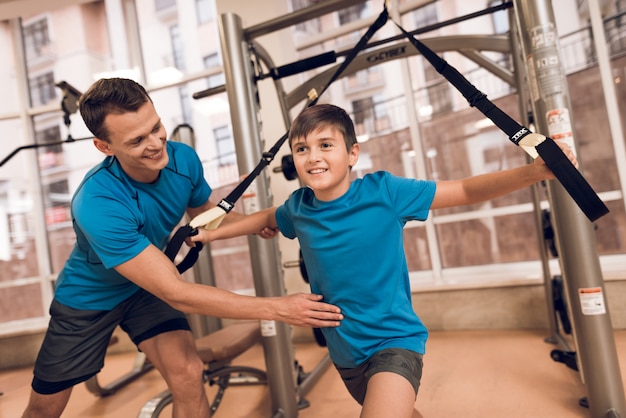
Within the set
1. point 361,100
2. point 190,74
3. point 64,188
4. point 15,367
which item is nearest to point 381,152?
point 361,100

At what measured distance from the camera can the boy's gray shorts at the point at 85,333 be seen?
1.53 m

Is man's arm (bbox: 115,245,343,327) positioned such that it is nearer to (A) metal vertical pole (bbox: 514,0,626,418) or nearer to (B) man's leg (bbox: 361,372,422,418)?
(B) man's leg (bbox: 361,372,422,418)

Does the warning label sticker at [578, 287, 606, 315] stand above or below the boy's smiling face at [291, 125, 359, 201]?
below

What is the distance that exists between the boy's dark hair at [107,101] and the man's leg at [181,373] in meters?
0.76

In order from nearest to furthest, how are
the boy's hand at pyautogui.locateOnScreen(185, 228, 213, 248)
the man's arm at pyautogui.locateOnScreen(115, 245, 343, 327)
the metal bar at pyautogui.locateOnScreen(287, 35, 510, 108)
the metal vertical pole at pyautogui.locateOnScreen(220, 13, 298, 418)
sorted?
the man's arm at pyautogui.locateOnScreen(115, 245, 343, 327) < the boy's hand at pyautogui.locateOnScreen(185, 228, 213, 248) < the metal vertical pole at pyautogui.locateOnScreen(220, 13, 298, 418) < the metal bar at pyautogui.locateOnScreen(287, 35, 510, 108)

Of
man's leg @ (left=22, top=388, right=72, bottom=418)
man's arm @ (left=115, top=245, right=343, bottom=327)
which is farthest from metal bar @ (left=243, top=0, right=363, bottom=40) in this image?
man's leg @ (left=22, top=388, right=72, bottom=418)

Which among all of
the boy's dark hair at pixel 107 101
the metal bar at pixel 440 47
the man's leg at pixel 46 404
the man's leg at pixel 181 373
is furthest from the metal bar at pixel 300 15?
the man's leg at pixel 46 404

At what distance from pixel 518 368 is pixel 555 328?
0.46 m

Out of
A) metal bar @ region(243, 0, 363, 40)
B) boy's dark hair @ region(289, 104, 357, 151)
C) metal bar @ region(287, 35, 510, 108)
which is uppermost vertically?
metal bar @ region(243, 0, 363, 40)

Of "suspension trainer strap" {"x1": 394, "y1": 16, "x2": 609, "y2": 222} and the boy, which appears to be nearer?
"suspension trainer strap" {"x1": 394, "y1": 16, "x2": 609, "y2": 222}

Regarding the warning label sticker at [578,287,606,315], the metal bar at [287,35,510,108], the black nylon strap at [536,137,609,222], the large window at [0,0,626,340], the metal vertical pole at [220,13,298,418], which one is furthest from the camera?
the large window at [0,0,626,340]

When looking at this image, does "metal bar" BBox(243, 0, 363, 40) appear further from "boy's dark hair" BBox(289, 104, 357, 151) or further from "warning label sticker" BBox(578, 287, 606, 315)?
"warning label sticker" BBox(578, 287, 606, 315)

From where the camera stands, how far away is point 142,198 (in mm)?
1484

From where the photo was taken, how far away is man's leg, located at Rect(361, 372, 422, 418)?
1.06m
